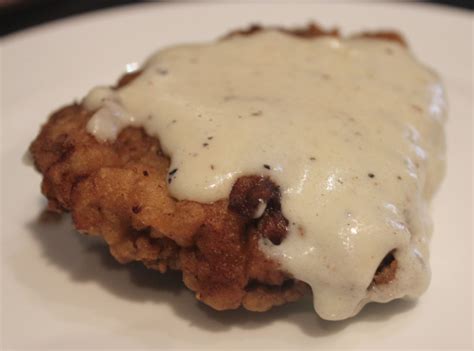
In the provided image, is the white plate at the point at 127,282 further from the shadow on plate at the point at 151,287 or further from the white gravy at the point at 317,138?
the white gravy at the point at 317,138

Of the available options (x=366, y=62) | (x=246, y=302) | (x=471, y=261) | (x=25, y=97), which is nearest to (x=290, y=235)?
(x=246, y=302)

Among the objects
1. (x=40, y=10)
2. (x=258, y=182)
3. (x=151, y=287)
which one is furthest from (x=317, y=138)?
(x=40, y=10)

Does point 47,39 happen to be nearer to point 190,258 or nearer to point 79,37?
point 79,37

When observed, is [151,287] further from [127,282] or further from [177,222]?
[177,222]

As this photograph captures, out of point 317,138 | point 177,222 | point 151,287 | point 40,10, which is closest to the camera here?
point 177,222

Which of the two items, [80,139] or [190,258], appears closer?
[190,258]

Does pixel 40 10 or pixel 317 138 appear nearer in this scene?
pixel 317 138

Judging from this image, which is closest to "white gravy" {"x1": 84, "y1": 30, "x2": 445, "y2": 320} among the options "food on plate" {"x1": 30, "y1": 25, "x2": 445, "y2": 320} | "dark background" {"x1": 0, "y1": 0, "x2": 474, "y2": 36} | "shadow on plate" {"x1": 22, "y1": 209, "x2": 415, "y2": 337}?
"food on plate" {"x1": 30, "y1": 25, "x2": 445, "y2": 320}
